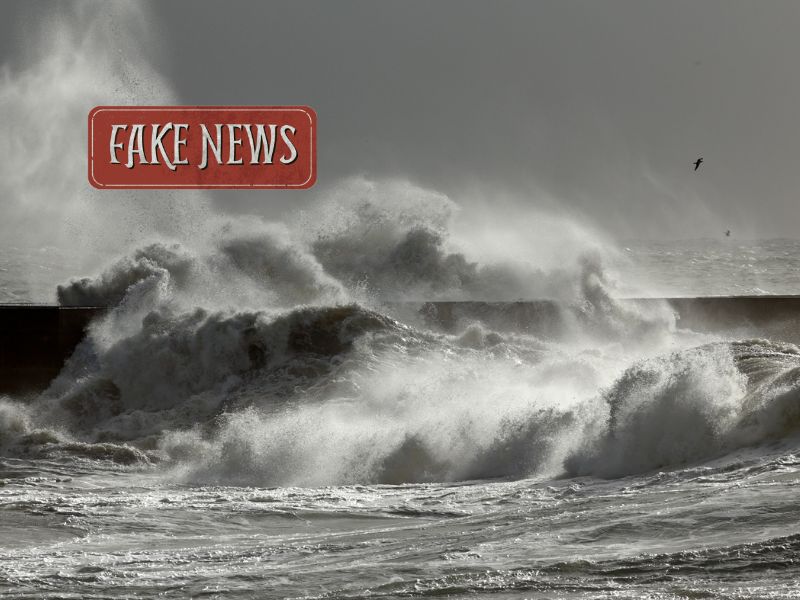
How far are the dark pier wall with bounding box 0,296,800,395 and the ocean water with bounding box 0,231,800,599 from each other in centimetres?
12

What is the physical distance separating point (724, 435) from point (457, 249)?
8.67m

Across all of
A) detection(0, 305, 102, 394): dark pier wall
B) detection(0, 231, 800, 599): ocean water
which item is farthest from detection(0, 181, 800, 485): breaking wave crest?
detection(0, 305, 102, 394): dark pier wall

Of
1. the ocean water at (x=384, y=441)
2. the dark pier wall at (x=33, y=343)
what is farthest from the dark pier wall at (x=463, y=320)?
the ocean water at (x=384, y=441)

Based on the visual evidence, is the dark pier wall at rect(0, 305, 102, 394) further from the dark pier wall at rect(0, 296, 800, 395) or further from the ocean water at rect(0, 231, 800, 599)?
the ocean water at rect(0, 231, 800, 599)

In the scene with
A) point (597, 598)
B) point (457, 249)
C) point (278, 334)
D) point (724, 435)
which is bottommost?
point (597, 598)

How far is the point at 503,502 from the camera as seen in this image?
21.8 feet

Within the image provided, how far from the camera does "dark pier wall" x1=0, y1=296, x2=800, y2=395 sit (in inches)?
472

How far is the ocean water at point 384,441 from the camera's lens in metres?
4.99

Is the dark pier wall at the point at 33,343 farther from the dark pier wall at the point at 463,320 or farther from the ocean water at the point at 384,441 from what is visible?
the ocean water at the point at 384,441

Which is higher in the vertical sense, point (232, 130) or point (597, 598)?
point (232, 130)

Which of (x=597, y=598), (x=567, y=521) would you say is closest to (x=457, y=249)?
(x=567, y=521)

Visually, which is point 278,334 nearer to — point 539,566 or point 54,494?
point 54,494

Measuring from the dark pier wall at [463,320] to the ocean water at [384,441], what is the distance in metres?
0.12

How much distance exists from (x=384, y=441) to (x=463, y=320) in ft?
12.3
